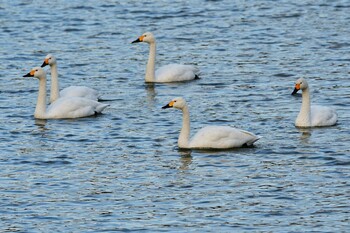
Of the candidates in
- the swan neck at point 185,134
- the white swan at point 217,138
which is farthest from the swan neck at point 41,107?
the white swan at point 217,138

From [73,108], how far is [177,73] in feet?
14.6

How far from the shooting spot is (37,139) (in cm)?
2430

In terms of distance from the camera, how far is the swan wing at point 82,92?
89.6 feet

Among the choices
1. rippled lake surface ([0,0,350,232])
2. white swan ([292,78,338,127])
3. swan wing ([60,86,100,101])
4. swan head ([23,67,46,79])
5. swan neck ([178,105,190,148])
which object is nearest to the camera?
rippled lake surface ([0,0,350,232])

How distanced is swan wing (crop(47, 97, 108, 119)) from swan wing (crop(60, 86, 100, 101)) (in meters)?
0.85

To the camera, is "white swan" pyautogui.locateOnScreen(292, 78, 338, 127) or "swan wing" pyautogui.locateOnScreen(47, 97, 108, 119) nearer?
"white swan" pyautogui.locateOnScreen(292, 78, 338, 127)

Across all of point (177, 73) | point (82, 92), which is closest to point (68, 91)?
point (82, 92)

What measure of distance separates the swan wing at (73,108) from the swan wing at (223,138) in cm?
388

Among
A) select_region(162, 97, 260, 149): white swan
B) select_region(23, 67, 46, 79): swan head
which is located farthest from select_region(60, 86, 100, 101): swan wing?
select_region(162, 97, 260, 149): white swan

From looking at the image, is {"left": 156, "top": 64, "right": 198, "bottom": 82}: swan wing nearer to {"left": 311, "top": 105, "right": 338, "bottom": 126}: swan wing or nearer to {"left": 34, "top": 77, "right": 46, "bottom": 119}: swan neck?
{"left": 34, "top": 77, "right": 46, "bottom": 119}: swan neck

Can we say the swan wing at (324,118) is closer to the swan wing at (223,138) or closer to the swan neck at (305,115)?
the swan neck at (305,115)

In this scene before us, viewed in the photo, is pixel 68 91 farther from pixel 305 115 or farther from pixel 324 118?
pixel 324 118

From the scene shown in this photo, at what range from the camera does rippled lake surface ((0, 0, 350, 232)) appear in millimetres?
18875

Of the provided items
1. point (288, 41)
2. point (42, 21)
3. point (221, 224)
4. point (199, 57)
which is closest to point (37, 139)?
point (221, 224)
